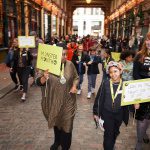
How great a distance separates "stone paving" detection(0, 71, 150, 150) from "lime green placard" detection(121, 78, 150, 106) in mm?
1455

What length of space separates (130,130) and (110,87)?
2.37m

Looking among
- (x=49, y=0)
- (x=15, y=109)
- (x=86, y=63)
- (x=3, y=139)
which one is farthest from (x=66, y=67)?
(x=49, y=0)

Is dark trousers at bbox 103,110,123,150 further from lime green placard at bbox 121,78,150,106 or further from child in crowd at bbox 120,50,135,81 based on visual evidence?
child in crowd at bbox 120,50,135,81

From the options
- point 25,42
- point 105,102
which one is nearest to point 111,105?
point 105,102

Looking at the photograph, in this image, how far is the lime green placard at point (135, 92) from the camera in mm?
3756

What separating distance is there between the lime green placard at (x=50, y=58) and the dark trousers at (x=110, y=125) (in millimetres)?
988

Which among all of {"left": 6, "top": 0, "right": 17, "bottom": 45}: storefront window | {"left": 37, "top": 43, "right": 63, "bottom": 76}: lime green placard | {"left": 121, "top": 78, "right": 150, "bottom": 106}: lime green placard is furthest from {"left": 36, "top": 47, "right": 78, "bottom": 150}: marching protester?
{"left": 6, "top": 0, "right": 17, "bottom": 45}: storefront window

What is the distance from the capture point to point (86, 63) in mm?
8828

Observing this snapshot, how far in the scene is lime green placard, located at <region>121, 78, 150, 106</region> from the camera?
12.3 feet

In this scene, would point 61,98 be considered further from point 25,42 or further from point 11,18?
point 11,18

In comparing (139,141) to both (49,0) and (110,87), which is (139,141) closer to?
(110,87)

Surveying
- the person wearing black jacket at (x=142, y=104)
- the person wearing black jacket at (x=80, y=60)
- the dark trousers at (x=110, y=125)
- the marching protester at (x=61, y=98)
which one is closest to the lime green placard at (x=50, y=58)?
the marching protester at (x=61, y=98)

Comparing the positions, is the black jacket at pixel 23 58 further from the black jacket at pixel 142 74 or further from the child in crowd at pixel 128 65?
the black jacket at pixel 142 74

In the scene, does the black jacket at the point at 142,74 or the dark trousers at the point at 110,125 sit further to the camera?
the black jacket at the point at 142,74
